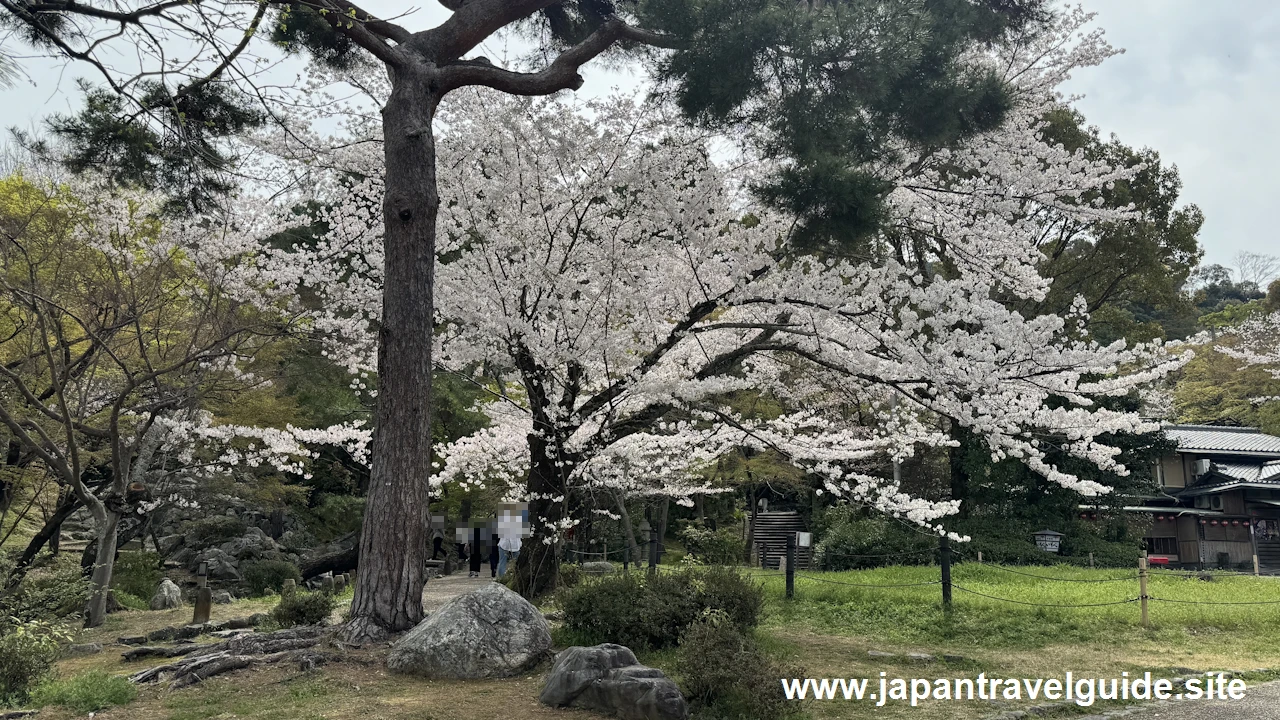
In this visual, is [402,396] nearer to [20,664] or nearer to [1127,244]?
[20,664]

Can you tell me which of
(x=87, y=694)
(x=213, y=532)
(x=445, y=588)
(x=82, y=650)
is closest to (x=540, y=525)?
(x=445, y=588)

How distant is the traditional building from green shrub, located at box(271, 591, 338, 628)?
22.0 metres

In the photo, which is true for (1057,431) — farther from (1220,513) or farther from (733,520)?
(1220,513)

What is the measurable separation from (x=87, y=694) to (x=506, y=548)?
838cm

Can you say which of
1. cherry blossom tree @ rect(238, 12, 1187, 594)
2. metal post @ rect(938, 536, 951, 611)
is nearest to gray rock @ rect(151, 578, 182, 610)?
cherry blossom tree @ rect(238, 12, 1187, 594)

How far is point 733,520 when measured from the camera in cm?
2575

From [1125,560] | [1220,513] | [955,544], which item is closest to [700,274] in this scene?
[955,544]

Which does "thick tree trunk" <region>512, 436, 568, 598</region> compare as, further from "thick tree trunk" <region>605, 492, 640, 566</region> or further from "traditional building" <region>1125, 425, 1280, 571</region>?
"traditional building" <region>1125, 425, 1280, 571</region>

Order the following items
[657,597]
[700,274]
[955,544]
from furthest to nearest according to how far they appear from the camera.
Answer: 1. [955,544]
2. [700,274]
3. [657,597]

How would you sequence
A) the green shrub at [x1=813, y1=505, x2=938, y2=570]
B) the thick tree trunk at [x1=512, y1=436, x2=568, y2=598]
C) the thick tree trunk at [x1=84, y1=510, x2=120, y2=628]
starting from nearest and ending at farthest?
the thick tree trunk at [x1=512, y1=436, x2=568, y2=598]
the thick tree trunk at [x1=84, y1=510, x2=120, y2=628]
the green shrub at [x1=813, y1=505, x2=938, y2=570]

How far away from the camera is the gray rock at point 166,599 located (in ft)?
43.4

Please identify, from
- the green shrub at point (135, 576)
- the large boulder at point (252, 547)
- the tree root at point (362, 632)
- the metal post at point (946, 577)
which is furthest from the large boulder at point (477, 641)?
the large boulder at point (252, 547)

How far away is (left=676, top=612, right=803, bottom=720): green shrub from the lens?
16.2ft

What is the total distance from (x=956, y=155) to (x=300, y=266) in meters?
8.85
